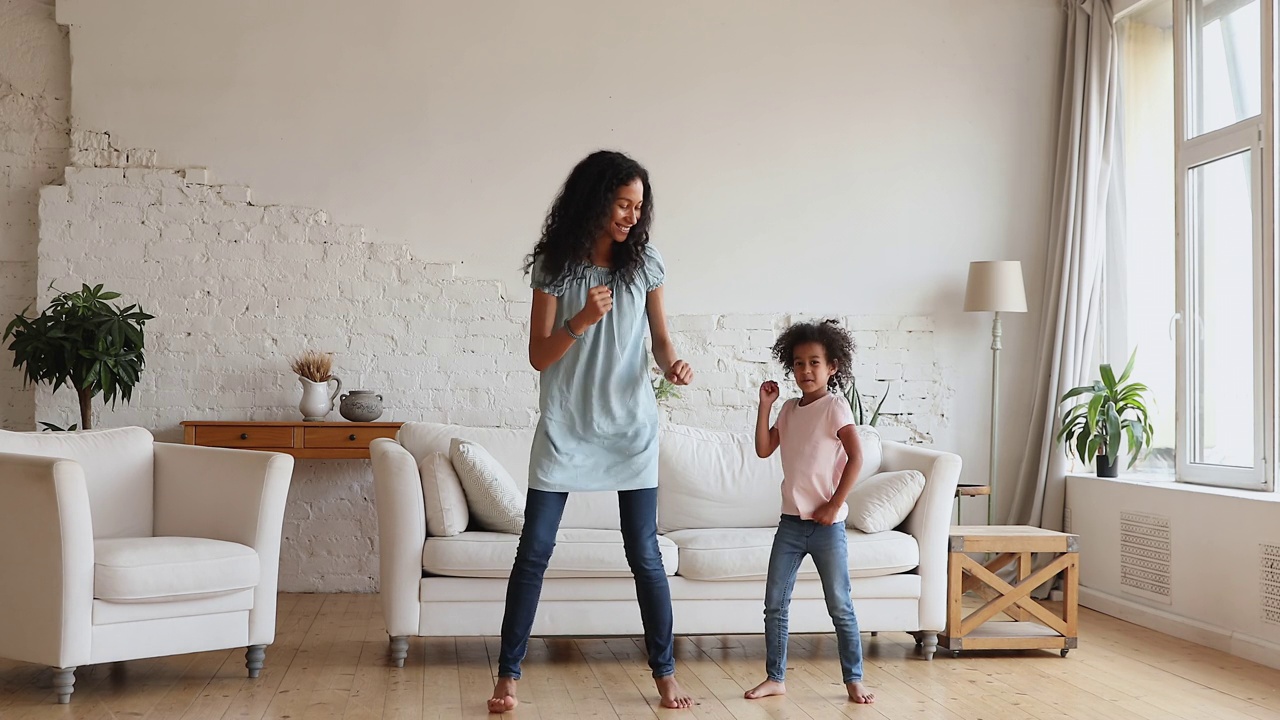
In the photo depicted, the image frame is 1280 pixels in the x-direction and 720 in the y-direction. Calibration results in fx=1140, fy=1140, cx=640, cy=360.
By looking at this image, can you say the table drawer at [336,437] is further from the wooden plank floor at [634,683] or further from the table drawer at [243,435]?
the wooden plank floor at [634,683]

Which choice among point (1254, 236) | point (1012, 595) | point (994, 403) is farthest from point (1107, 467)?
point (1012, 595)

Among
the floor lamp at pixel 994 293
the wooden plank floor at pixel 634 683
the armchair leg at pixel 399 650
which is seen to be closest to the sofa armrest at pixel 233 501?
the wooden plank floor at pixel 634 683

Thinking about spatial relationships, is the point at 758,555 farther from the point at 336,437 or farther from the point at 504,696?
the point at 336,437

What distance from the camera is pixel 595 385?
2953 millimetres

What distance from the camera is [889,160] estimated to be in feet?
18.5

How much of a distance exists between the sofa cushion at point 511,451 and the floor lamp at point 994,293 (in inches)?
79.4

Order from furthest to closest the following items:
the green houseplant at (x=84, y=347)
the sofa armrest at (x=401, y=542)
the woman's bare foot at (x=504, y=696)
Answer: the green houseplant at (x=84, y=347)
the sofa armrest at (x=401, y=542)
the woman's bare foot at (x=504, y=696)

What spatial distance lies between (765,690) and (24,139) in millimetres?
4248

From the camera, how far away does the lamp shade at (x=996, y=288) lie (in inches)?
211

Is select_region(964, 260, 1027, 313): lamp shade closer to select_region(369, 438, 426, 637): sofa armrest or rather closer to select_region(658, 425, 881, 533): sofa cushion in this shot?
select_region(658, 425, 881, 533): sofa cushion

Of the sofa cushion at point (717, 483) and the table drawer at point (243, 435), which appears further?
the table drawer at point (243, 435)

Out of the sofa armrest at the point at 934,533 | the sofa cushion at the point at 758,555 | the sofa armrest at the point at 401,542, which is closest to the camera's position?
the sofa armrest at the point at 401,542

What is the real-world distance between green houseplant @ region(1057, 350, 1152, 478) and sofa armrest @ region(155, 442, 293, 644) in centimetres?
343

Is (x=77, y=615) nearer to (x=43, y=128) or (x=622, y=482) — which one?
(x=622, y=482)
